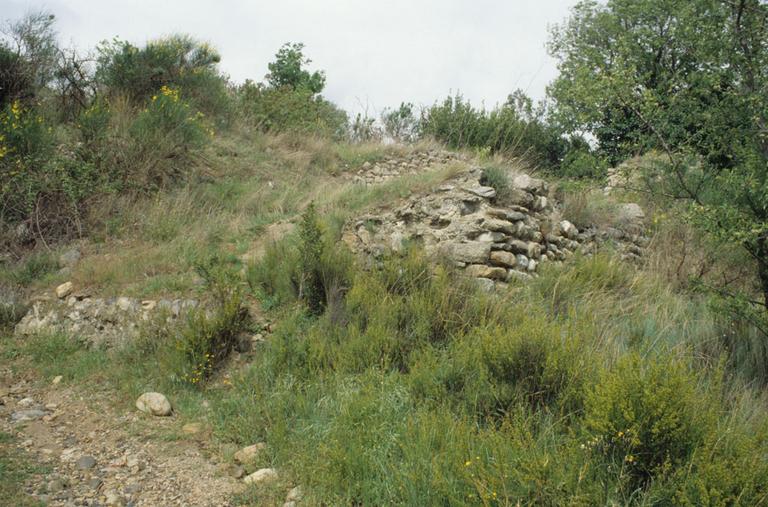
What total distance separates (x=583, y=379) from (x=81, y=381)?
15.3 ft

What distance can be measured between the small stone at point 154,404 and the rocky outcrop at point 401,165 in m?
8.01

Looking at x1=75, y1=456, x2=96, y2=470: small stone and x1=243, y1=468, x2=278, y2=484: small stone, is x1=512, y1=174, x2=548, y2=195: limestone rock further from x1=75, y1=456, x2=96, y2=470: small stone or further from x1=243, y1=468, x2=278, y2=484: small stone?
x1=75, y1=456, x2=96, y2=470: small stone

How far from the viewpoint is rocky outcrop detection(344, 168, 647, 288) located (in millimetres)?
6621

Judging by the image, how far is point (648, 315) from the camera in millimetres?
5680

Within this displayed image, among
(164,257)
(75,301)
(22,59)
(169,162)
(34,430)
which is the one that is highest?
(22,59)

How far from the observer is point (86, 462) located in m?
4.20

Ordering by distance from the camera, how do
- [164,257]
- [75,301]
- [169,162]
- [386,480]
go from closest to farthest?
[386,480] → [75,301] → [164,257] → [169,162]

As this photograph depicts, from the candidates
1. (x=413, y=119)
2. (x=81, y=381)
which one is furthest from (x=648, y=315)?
(x=413, y=119)

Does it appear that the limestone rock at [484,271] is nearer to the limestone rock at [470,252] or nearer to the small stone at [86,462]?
the limestone rock at [470,252]

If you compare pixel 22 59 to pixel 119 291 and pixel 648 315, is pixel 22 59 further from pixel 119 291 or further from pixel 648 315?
pixel 648 315

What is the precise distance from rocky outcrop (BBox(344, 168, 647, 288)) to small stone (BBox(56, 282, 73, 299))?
11.3 ft

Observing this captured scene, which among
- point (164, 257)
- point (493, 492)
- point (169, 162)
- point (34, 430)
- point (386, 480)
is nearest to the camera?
point (493, 492)

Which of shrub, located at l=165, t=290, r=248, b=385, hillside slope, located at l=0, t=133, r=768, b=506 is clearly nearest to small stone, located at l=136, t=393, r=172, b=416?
hillside slope, located at l=0, t=133, r=768, b=506

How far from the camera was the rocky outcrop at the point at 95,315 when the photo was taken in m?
6.18
